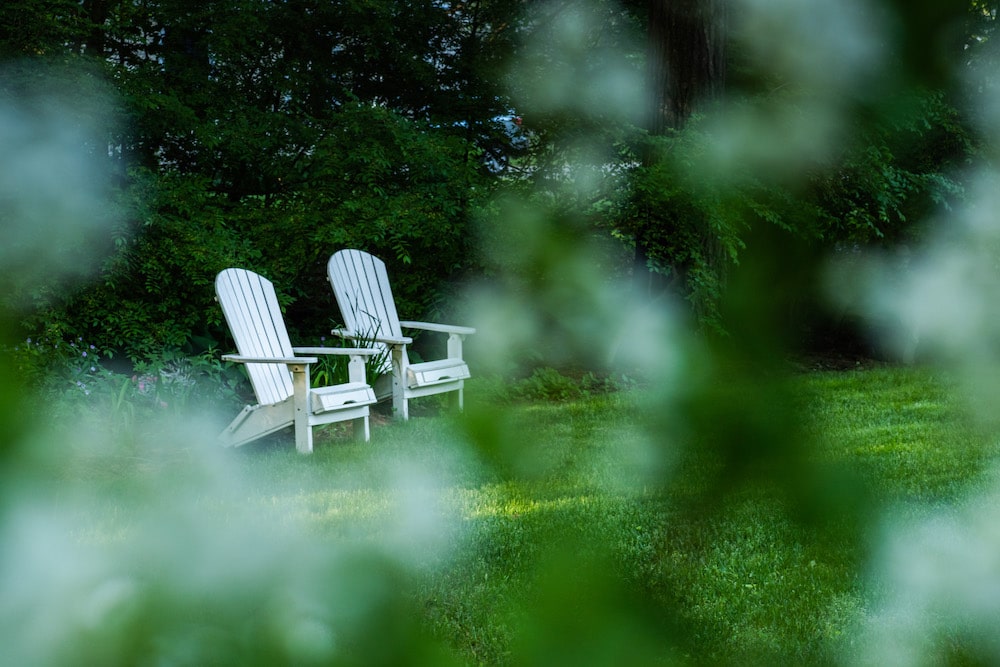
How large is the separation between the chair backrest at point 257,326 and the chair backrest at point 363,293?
0.35 m

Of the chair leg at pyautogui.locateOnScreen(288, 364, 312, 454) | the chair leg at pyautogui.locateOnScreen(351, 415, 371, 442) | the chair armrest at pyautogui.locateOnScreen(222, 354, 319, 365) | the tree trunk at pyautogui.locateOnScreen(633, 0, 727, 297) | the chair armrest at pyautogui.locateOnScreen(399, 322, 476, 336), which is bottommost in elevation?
the chair leg at pyautogui.locateOnScreen(351, 415, 371, 442)

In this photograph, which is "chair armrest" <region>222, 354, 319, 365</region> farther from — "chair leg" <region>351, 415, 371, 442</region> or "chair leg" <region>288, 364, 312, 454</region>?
"chair leg" <region>351, 415, 371, 442</region>

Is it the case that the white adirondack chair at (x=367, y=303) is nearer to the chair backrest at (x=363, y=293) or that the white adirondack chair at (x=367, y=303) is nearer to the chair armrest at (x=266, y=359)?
the chair backrest at (x=363, y=293)

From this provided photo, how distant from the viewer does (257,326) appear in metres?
4.62

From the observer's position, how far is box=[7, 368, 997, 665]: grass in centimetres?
38

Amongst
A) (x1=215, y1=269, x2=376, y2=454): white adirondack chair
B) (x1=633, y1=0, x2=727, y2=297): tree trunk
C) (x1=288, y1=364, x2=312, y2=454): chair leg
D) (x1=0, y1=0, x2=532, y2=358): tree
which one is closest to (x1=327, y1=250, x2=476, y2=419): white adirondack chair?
(x1=0, y1=0, x2=532, y2=358): tree

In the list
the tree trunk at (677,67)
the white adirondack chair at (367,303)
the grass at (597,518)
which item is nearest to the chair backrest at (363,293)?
the white adirondack chair at (367,303)

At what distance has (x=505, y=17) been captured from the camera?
0.93 metres

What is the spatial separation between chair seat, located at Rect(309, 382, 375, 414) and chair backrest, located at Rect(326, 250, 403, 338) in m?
0.57

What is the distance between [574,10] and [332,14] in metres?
5.45

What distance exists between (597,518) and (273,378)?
4294mm

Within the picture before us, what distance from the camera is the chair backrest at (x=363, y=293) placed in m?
4.89

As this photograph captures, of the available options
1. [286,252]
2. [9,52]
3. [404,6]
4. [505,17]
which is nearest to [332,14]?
[404,6]

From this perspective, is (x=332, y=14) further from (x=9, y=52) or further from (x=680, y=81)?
(x=680, y=81)
